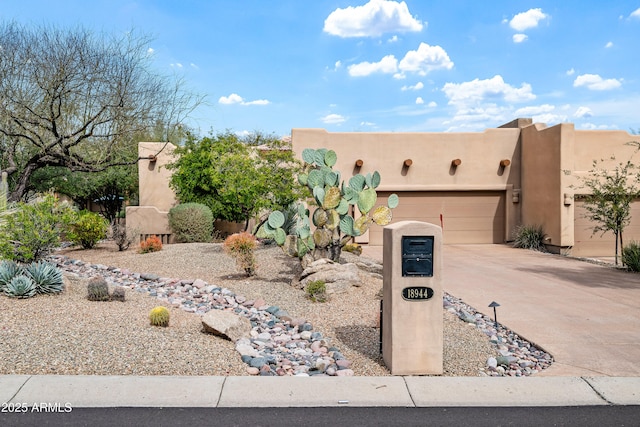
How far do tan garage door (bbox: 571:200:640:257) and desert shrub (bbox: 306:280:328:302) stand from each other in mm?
Answer: 13345

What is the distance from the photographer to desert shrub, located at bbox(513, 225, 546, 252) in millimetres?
20511

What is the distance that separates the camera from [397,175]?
21906 mm

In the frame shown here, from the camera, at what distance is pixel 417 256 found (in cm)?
622

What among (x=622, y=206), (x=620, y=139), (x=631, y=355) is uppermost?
(x=620, y=139)

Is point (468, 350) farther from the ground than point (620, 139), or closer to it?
closer to it

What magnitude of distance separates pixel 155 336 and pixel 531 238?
16.9 metres

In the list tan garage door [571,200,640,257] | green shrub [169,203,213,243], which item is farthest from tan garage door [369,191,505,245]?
green shrub [169,203,213,243]

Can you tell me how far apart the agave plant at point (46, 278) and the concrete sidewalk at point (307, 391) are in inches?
128

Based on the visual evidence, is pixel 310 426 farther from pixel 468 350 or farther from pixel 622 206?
pixel 622 206

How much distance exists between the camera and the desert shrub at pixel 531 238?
2051cm

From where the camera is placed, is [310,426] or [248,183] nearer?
[310,426]

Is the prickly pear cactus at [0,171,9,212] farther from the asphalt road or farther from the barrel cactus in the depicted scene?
the asphalt road

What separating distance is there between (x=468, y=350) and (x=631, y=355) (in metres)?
2.02

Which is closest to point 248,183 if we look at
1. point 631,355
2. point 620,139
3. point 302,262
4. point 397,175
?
point 302,262
